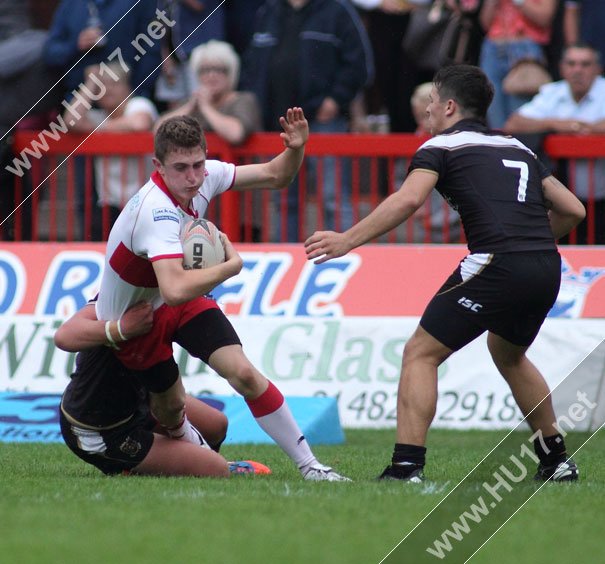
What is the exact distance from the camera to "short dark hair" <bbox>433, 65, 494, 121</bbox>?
715 centimetres

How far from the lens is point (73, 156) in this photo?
1242 centimetres

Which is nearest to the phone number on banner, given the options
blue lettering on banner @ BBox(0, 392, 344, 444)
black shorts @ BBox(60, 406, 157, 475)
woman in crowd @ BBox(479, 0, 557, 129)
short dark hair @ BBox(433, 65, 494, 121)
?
blue lettering on banner @ BBox(0, 392, 344, 444)

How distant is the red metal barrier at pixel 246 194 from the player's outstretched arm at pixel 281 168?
4.20 m

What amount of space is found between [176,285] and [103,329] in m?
0.58

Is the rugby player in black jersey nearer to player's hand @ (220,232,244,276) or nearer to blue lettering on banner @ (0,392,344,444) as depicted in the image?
player's hand @ (220,232,244,276)

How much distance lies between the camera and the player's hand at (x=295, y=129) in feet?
24.7

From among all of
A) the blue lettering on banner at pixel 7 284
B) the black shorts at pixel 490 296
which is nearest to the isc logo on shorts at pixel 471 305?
the black shorts at pixel 490 296

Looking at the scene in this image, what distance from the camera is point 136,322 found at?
6973 mm

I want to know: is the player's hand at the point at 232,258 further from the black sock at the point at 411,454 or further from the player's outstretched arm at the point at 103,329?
the black sock at the point at 411,454

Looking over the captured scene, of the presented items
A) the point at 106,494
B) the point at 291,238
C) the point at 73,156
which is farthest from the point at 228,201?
the point at 106,494

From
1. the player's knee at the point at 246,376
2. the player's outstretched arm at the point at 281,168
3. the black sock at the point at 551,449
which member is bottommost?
the black sock at the point at 551,449

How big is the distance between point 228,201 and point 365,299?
1629mm

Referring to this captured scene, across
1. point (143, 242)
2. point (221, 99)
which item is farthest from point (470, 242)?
point (221, 99)

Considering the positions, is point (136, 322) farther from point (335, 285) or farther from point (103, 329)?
point (335, 285)
